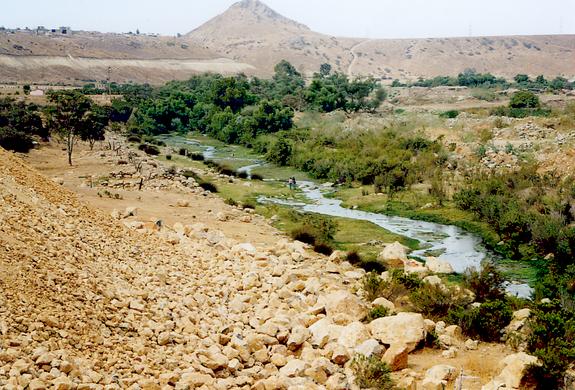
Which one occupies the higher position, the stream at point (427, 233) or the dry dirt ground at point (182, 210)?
the dry dirt ground at point (182, 210)

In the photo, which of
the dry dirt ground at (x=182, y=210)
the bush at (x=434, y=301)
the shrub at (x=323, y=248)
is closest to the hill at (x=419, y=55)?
the dry dirt ground at (x=182, y=210)

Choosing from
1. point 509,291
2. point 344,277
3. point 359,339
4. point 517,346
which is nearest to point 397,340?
point 359,339

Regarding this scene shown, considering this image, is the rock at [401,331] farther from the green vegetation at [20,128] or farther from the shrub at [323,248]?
the green vegetation at [20,128]

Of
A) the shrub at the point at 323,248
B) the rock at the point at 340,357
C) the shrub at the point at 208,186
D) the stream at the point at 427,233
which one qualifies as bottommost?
the stream at the point at 427,233

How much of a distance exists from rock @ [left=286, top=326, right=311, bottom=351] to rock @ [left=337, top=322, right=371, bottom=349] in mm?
627

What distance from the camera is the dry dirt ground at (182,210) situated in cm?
1016

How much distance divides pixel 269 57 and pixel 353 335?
13739 centimetres

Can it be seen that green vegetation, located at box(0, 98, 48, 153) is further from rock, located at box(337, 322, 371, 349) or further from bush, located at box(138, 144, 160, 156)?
rock, located at box(337, 322, 371, 349)

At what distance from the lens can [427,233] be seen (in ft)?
78.5

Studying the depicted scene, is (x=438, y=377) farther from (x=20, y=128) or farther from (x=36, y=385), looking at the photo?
(x=20, y=128)

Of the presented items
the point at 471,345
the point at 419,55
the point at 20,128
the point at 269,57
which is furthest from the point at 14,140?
the point at 419,55

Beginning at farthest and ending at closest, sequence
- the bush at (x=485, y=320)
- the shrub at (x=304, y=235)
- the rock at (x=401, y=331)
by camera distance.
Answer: the shrub at (x=304, y=235)
the bush at (x=485, y=320)
the rock at (x=401, y=331)

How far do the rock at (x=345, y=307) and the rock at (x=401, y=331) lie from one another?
2.98 feet

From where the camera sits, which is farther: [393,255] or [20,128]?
[20,128]
